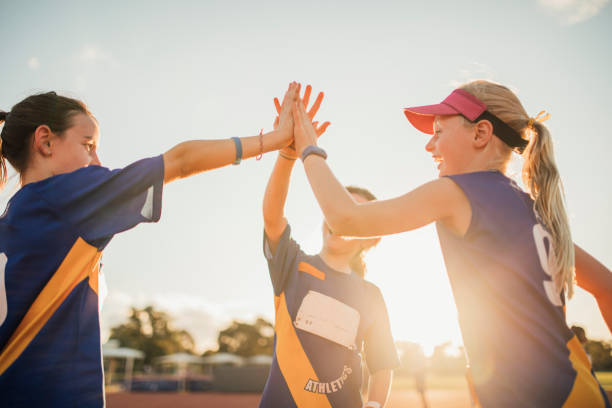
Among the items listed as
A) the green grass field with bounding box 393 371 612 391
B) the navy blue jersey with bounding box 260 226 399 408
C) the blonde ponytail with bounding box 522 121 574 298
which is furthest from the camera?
the green grass field with bounding box 393 371 612 391

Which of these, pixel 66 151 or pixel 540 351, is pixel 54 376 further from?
pixel 540 351

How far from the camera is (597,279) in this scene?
6.46 ft

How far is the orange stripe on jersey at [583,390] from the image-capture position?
1.40 m

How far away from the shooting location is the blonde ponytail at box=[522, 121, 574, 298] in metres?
1.69

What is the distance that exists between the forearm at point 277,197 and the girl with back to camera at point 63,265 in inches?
33.9

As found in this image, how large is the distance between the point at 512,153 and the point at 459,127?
12.5 inches

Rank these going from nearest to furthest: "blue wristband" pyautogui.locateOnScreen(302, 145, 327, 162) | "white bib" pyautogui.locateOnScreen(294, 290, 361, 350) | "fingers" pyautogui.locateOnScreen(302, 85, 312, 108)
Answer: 1. "blue wristband" pyautogui.locateOnScreen(302, 145, 327, 162)
2. "white bib" pyautogui.locateOnScreen(294, 290, 361, 350)
3. "fingers" pyautogui.locateOnScreen(302, 85, 312, 108)

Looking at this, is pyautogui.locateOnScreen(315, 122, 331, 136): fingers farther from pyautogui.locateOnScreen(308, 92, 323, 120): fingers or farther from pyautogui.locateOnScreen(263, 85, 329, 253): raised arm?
pyautogui.locateOnScreen(263, 85, 329, 253): raised arm

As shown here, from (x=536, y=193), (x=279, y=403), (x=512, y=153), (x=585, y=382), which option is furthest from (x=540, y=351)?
(x=279, y=403)

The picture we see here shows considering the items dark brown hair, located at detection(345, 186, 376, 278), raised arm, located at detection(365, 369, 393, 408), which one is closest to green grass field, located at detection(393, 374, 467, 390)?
dark brown hair, located at detection(345, 186, 376, 278)

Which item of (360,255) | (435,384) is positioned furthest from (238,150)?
(435,384)

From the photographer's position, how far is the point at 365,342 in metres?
2.99

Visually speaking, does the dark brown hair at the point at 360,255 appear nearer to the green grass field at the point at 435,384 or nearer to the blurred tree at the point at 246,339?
the green grass field at the point at 435,384

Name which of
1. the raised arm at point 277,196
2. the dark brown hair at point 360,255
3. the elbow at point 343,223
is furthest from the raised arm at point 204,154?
the dark brown hair at point 360,255
